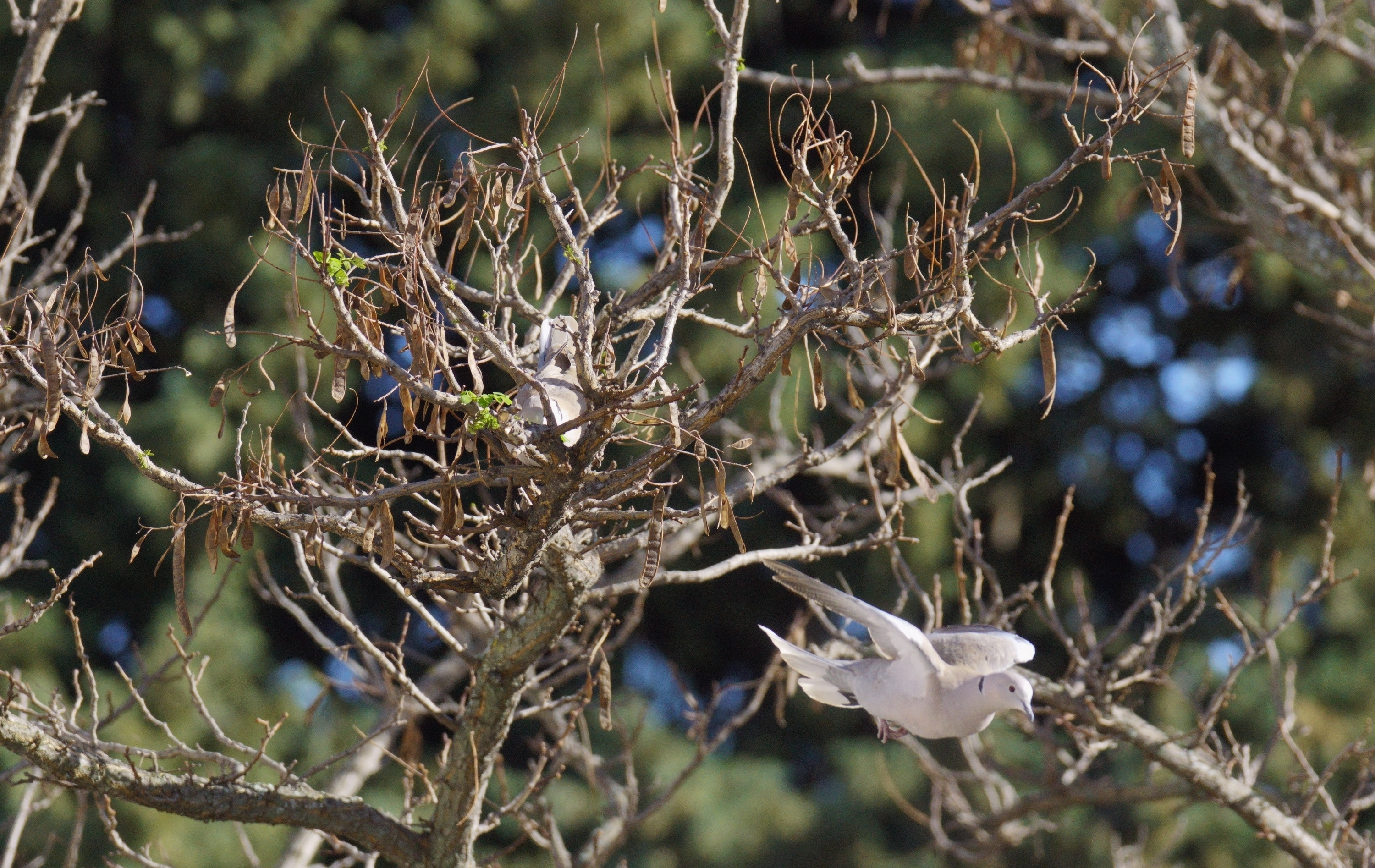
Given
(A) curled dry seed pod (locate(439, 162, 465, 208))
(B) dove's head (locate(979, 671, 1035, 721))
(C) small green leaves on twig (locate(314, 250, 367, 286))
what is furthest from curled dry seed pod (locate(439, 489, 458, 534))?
(B) dove's head (locate(979, 671, 1035, 721))

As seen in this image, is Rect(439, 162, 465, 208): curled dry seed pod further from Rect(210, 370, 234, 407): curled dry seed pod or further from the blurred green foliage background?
the blurred green foliage background

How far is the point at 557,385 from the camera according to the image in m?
1.76

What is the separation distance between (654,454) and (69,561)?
5.39m

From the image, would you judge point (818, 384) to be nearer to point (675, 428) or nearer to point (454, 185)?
point (675, 428)

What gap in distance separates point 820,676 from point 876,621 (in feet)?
1.06

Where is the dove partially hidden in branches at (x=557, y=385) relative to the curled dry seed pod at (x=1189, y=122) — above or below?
below

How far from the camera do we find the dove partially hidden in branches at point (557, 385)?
5.72 feet

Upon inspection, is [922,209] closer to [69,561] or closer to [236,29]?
[236,29]

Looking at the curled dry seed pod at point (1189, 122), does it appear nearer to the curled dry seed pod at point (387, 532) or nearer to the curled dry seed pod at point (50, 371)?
the curled dry seed pod at point (387, 532)

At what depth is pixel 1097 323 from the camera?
7.16m

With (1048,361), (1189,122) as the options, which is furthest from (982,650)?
(1189,122)

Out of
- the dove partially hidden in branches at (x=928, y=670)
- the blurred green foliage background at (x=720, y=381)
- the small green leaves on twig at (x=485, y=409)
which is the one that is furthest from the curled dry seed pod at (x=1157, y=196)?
the blurred green foliage background at (x=720, y=381)

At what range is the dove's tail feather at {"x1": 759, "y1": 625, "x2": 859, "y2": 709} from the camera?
2.02 meters

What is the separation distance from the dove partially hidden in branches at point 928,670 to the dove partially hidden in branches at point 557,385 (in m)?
0.39
